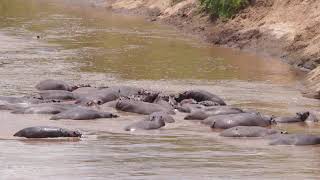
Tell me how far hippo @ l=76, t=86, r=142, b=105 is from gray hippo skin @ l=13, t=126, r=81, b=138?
3596 millimetres

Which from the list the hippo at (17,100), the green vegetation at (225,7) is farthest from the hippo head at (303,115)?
the green vegetation at (225,7)

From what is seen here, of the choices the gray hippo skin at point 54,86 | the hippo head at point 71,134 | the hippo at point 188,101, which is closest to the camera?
the hippo head at point 71,134

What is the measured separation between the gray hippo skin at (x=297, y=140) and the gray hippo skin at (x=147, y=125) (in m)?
2.20

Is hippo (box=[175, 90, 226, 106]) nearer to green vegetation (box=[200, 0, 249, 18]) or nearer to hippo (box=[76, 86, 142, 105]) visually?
hippo (box=[76, 86, 142, 105])

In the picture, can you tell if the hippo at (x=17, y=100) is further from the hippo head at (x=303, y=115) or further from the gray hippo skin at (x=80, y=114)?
the hippo head at (x=303, y=115)

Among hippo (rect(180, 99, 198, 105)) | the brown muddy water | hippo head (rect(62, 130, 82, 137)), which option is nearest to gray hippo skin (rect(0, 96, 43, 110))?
the brown muddy water

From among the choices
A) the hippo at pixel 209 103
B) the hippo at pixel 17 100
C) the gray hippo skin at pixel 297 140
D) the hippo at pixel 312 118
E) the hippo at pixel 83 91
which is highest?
the hippo at pixel 83 91

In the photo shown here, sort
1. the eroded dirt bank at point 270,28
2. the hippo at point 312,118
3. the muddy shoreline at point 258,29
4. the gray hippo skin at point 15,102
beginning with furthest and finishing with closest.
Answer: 1. the muddy shoreline at point 258,29
2. the eroded dirt bank at point 270,28
3. the gray hippo skin at point 15,102
4. the hippo at point 312,118

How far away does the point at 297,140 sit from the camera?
13117 millimetres

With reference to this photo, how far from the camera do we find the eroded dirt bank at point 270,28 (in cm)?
2591

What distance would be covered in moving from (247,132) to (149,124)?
1.67 m

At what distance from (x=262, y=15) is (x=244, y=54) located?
422 cm

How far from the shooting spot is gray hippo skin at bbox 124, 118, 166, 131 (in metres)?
14.4

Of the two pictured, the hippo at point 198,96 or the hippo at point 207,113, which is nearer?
the hippo at point 207,113
